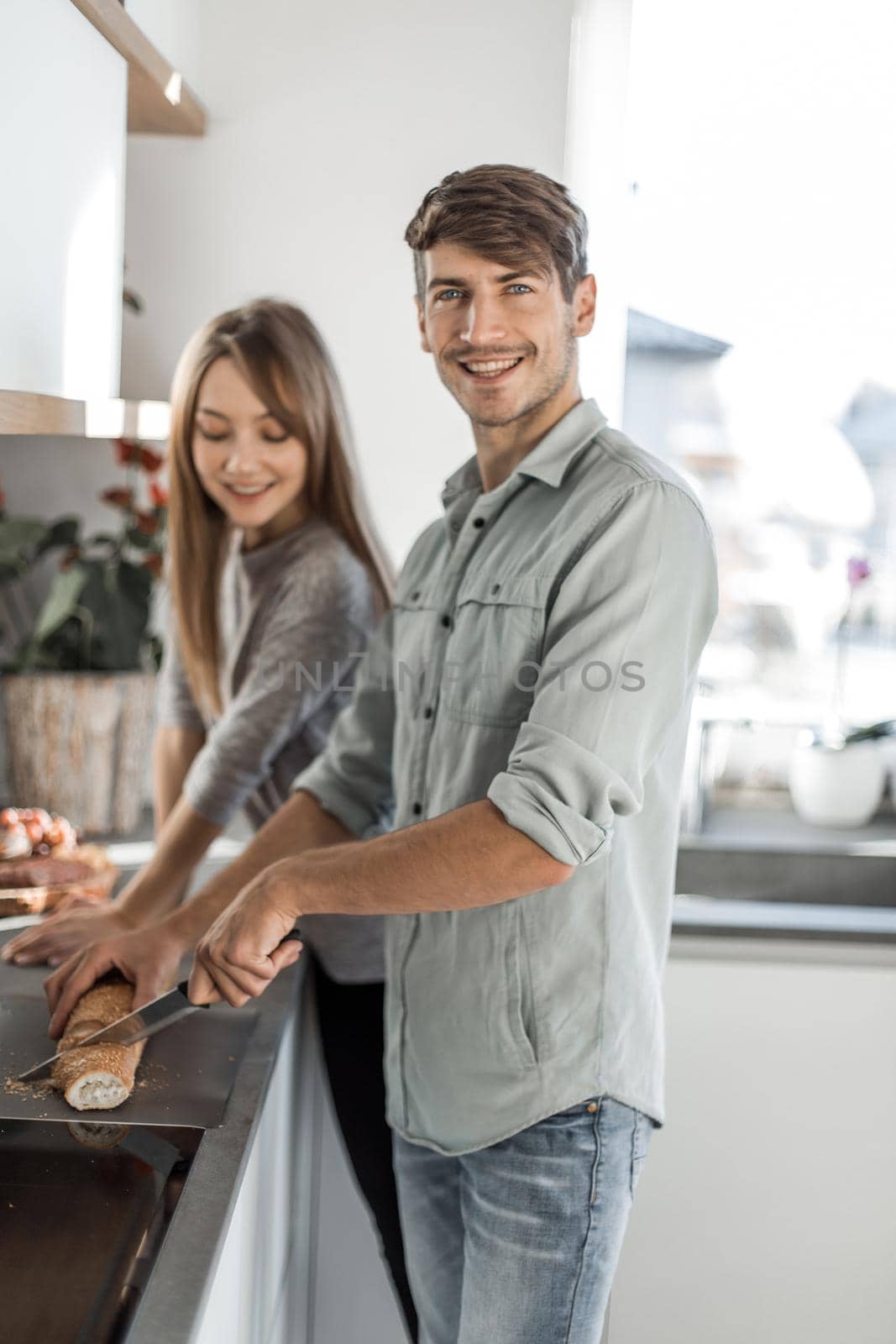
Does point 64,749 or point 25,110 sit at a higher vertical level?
point 25,110

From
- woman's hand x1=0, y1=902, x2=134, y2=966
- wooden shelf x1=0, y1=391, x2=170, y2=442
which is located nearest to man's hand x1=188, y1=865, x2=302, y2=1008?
woman's hand x1=0, y1=902, x2=134, y2=966

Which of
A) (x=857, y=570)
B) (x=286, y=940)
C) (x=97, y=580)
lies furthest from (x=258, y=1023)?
(x=857, y=570)

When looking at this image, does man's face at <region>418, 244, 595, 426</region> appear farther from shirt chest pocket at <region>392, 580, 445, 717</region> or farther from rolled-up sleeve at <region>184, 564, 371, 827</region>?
rolled-up sleeve at <region>184, 564, 371, 827</region>

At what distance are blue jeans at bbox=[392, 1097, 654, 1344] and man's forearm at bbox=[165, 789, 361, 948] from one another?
1.20 ft

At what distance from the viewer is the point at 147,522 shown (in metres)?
1.96

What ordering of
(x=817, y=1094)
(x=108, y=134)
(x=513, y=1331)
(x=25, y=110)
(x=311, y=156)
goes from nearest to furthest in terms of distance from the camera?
(x=513, y=1331) → (x=25, y=110) → (x=108, y=134) → (x=817, y=1094) → (x=311, y=156)

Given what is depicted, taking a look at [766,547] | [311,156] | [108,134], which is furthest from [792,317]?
[108,134]

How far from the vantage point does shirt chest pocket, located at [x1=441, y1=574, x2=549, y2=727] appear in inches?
41.3

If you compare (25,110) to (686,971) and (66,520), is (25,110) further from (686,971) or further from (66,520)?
(686,971)

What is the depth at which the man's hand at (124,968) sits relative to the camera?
1.18 meters

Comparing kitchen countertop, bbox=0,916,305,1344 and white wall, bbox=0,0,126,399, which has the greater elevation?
white wall, bbox=0,0,126,399

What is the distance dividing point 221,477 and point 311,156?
63 centimetres

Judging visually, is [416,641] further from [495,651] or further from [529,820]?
[529,820]

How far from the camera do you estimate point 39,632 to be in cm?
188
